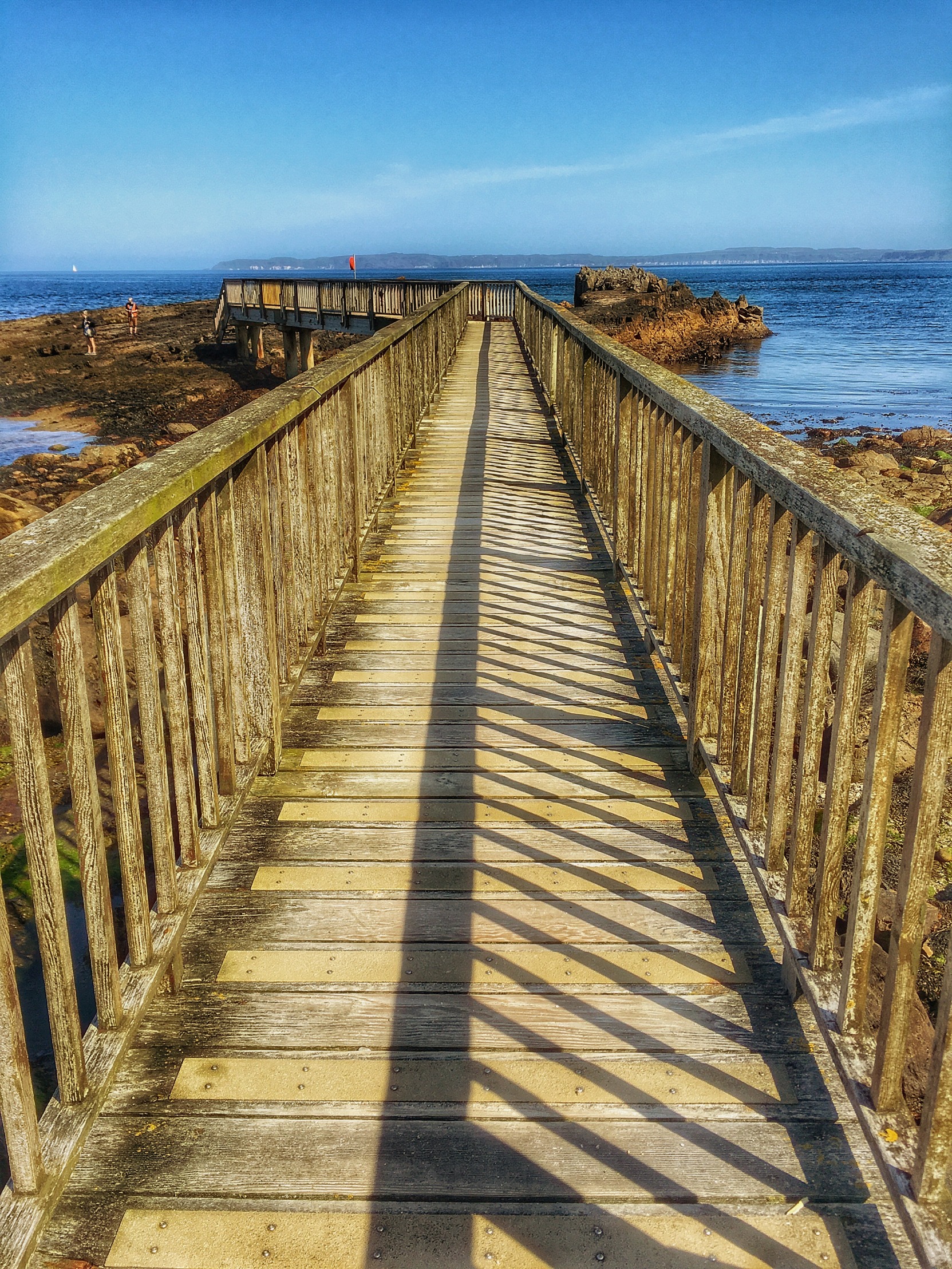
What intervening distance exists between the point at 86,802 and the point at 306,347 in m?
34.3

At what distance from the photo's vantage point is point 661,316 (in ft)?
148

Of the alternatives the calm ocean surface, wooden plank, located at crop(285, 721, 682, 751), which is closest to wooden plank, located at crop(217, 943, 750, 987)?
wooden plank, located at crop(285, 721, 682, 751)

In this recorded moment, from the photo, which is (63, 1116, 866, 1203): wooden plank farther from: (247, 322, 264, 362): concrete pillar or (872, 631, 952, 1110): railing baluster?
(247, 322, 264, 362): concrete pillar

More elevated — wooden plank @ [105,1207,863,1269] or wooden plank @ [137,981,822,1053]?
wooden plank @ [137,981,822,1053]

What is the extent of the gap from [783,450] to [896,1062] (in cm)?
149

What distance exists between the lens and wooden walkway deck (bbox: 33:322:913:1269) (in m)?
1.87

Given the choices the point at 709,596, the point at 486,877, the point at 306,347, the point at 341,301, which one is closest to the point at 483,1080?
the point at 486,877

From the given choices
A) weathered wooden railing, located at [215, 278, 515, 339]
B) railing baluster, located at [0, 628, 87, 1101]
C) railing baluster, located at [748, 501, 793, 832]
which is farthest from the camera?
weathered wooden railing, located at [215, 278, 515, 339]

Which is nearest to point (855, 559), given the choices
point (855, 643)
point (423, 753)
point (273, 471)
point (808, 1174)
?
point (855, 643)

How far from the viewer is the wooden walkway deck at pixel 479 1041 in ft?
6.14

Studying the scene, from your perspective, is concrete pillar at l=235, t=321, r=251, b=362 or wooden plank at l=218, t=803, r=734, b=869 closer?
wooden plank at l=218, t=803, r=734, b=869

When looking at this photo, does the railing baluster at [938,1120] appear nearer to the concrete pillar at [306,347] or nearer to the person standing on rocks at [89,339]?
the concrete pillar at [306,347]

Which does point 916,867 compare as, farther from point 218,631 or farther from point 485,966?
point 218,631

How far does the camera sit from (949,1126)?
5.34 feet
